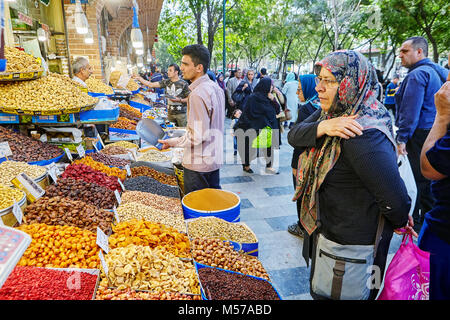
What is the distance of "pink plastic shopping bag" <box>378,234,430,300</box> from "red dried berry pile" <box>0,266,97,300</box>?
1672mm

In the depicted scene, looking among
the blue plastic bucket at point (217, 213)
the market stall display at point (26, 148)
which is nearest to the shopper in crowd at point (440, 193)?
the blue plastic bucket at point (217, 213)

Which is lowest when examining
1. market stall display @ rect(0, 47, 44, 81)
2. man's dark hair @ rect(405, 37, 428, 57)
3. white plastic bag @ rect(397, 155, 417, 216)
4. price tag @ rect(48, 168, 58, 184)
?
white plastic bag @ rect(397, 155, 417, 216)

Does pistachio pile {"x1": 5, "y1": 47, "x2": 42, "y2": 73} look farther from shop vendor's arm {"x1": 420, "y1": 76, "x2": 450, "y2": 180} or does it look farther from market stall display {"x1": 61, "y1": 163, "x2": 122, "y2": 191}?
shop vendor's arm {"x1": 420, "y1": 76, "x2": 450, "y2": 180}

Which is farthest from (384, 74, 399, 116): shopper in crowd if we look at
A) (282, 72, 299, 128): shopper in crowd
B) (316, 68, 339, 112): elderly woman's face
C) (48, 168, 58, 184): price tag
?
(48, 168, 58, 184): price tag

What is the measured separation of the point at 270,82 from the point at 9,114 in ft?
12.9

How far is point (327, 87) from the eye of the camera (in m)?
1.66

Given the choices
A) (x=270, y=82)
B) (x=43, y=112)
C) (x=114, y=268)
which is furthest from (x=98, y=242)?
(x=270, y=82)

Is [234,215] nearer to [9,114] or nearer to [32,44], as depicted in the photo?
[9,114]

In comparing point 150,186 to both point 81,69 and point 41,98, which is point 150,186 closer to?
point 41,98

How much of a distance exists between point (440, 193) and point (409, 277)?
0.49 m

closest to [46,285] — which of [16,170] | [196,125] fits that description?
[16,170]

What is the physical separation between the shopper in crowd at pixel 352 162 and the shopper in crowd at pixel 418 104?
232cm

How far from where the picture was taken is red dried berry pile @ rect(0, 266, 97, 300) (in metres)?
1.59

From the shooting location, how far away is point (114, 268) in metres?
1.82
